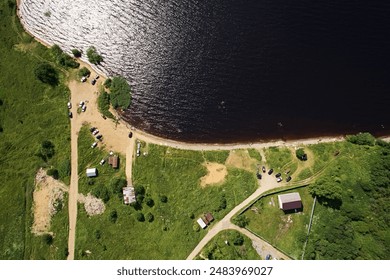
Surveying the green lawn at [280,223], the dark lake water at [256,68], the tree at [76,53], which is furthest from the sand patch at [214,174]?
the tree at [76,53]

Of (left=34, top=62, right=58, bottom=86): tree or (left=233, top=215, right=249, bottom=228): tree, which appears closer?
(left=233, top=215, right=249, bottom=228): tree

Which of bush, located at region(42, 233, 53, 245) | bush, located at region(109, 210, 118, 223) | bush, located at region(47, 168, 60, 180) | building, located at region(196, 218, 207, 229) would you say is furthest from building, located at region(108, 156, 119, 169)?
building, located at region(196, 218, 207, 229)

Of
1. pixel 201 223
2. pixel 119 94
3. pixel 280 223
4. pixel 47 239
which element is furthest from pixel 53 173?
pixel 280 223

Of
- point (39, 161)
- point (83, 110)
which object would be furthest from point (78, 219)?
point (83, 110)

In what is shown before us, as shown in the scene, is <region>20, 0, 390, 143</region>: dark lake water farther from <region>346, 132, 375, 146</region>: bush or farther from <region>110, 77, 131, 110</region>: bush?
<region>346, 132, 375, 146</region>: bush

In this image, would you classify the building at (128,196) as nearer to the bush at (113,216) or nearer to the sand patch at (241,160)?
the bush at (113,216)
